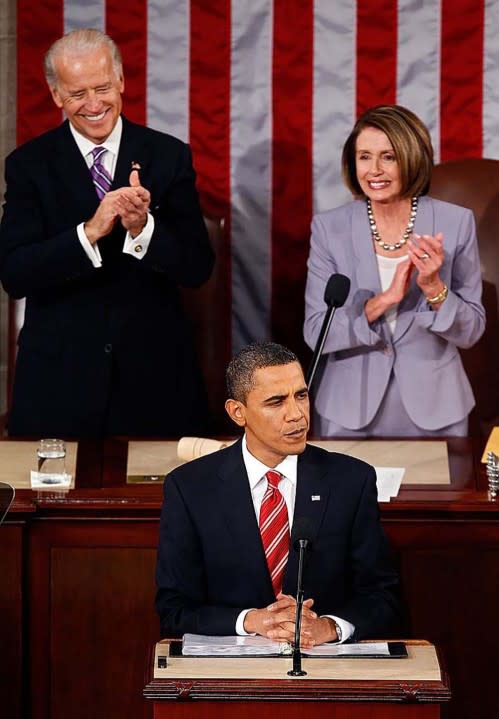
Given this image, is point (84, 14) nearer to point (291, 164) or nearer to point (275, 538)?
point (291, 164)

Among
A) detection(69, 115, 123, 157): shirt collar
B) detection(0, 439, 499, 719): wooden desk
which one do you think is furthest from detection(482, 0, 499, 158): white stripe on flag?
detection(0, 439, 499, 719): wooden desk

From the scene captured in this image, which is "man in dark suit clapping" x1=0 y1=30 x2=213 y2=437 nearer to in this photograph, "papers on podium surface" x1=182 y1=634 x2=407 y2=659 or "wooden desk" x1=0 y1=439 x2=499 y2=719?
"wooden desk" x1=0 y1=439 x2=499 y2=719

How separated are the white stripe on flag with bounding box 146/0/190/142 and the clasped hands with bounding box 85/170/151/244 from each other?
4.91 feet

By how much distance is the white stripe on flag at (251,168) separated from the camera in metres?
5.61

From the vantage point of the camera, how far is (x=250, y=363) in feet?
10.4

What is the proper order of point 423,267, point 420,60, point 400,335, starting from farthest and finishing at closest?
point 420,60, point 400,335, point 423,267

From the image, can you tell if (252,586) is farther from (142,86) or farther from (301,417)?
(142,86)

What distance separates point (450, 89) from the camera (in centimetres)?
561

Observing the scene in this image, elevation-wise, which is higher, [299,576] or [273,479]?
[273,479]

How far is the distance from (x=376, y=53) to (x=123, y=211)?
1.87 m

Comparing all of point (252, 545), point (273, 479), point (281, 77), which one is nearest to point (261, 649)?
point (252, 545)

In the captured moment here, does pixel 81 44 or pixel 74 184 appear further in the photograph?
pixel 74 184

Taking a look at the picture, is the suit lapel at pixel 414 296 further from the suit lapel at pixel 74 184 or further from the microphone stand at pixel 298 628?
the microphone stand at pixel 298 628

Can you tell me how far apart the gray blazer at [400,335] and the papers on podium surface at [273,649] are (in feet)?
5.14
